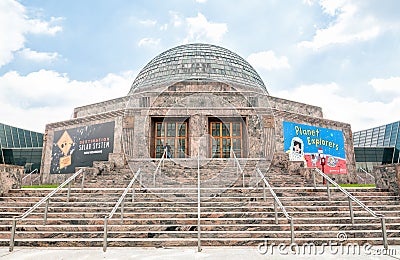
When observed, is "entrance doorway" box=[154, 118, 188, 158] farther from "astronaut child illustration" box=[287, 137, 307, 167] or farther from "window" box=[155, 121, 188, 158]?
"astronaut child illustration" box=[287, 137, 307, 167]

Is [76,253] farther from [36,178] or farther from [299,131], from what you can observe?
[36,178]

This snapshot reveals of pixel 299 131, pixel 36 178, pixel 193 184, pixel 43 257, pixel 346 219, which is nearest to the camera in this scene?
pixel 43 257

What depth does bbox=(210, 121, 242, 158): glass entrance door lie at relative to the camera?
10172 mm

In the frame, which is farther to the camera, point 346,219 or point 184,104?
point 184,104

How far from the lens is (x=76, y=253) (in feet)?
11.1

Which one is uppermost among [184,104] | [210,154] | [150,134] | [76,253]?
[184,104]

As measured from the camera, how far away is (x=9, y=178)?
5898 mm

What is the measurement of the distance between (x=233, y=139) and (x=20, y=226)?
7.61m

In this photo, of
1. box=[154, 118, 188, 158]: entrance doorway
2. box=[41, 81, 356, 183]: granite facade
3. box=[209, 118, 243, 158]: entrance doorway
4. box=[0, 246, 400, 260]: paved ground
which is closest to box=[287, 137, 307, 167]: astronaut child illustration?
box=[41, 81, 356, 183]: granite facade

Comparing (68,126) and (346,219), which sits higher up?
(68,126)

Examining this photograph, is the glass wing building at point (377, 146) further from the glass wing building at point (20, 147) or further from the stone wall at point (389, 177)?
the glass wing building at point (20, 147)

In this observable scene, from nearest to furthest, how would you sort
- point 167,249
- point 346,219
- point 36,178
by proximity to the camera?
1. point 167,249
2. point 346,219
3. point 36,178

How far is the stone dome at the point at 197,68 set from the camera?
47.8 feet

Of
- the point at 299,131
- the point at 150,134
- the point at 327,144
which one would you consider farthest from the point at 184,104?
the point at 327,144
